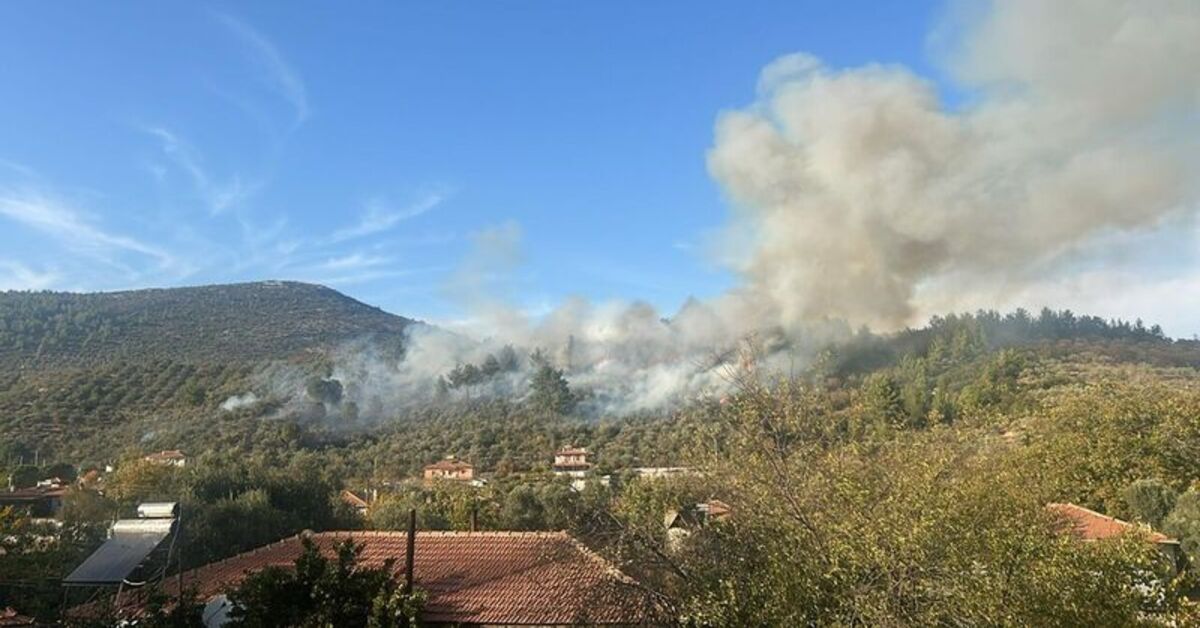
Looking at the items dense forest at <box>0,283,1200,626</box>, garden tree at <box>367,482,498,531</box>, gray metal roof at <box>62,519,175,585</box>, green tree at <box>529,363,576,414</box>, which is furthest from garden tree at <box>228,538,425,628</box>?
→ green tree at <box>529,363,576,414</box>

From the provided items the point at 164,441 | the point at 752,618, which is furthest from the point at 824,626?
the point at 164,441

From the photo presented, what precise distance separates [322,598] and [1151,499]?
21.5 metres

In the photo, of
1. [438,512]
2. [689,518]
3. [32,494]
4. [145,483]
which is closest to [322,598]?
[689,518]

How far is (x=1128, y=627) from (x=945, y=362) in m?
74.7

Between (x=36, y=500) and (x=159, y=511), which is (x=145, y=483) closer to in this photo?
(x=36, y=500)

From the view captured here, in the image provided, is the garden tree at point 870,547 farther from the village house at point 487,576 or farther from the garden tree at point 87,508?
the garden tree at point 87,508

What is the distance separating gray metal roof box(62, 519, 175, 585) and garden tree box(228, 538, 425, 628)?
2.13 m

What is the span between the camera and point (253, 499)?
28.3 metres

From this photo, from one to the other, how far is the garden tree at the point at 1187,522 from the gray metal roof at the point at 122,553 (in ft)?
72.7

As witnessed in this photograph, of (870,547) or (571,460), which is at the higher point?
(571,460)

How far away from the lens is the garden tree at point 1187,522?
67.4ft

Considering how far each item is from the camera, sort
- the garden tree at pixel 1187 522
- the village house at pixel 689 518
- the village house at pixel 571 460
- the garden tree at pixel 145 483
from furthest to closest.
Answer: the village house at pixel 571 460 → the garden tree at pixel 145 483 → the garden tree at pixel 1187 522 → the village house at pixel 689 518

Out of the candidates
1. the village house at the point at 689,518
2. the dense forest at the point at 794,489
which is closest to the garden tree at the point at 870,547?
the dense forest at the point at 794,489

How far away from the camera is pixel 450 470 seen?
55.8 metres
